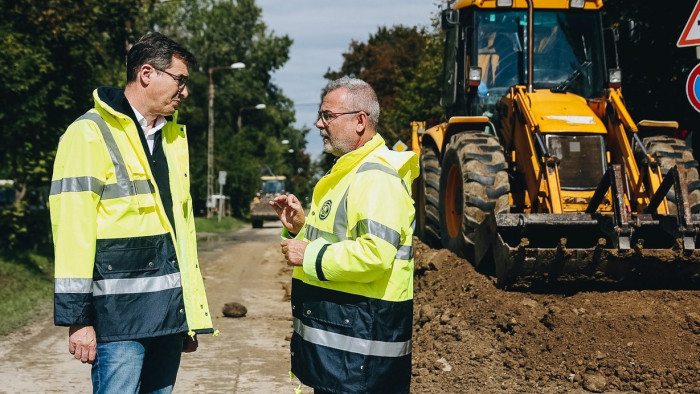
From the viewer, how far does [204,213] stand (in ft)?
180

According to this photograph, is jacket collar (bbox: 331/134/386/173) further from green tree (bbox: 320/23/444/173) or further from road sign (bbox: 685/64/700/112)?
green tree (bbox: 320/23/444/173)

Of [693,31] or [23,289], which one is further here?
[23,289]

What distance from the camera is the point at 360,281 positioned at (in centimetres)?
336

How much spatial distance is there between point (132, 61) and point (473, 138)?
267 inches

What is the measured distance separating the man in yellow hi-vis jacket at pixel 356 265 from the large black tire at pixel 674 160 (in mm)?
6328

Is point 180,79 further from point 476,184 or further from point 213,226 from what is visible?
point 213,226

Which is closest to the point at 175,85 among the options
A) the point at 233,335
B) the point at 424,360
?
the point at 424,360

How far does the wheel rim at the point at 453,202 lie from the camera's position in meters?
10.6

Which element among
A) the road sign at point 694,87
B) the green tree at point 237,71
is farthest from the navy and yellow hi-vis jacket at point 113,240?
the green tree at point 237,71

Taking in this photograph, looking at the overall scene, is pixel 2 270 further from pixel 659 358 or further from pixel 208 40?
pixel 208 40

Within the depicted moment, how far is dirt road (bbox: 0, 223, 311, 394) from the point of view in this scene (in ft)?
22.9

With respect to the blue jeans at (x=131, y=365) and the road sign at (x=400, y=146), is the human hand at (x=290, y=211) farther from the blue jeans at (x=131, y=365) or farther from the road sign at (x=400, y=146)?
the road sign at (x=400, y=146)

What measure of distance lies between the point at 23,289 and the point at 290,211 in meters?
10.1

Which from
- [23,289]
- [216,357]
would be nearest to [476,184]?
[216,357]
